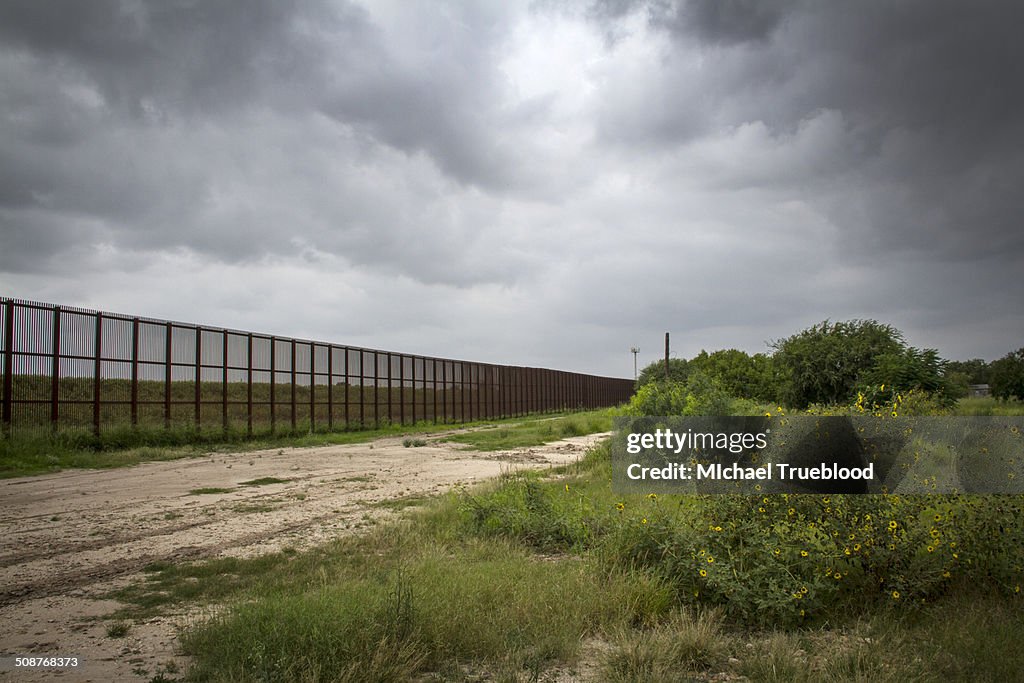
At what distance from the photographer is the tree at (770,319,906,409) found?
2967 cm

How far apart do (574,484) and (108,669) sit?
28.8ft

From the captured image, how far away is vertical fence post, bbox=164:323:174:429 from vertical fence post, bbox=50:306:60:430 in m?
4.16

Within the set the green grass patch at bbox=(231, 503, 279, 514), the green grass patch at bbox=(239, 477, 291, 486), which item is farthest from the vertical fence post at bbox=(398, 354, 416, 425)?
the green grass patch at bbox=(231, 503, 279, 514)

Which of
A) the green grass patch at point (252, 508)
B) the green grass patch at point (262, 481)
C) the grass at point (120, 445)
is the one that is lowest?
the green grass patch at point (252, 508)

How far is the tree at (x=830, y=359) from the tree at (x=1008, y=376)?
59.3 feet

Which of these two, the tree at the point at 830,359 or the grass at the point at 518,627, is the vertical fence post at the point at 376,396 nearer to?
the tree at the point at 830,359

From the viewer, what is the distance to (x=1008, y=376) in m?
43.1

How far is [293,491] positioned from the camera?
1283cm

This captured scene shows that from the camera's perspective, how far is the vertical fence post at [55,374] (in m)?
20.4

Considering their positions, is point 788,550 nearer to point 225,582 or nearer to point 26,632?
point 225,582

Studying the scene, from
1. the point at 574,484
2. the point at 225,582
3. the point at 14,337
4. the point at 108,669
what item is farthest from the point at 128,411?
the point at 108,669

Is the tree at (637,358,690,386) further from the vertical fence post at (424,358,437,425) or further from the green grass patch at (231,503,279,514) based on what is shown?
the green grass patch at (231,503,279,514)

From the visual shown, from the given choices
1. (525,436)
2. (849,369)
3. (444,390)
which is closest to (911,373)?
(849,369)

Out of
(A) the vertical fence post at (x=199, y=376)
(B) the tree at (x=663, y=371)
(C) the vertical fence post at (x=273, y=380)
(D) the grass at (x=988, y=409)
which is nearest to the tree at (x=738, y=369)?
(B) the tree at (x=663, y=371)
